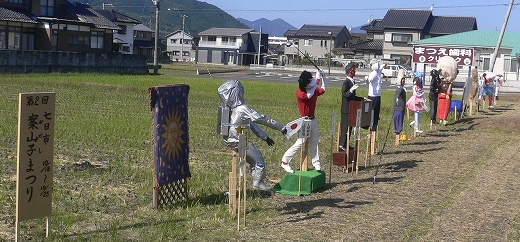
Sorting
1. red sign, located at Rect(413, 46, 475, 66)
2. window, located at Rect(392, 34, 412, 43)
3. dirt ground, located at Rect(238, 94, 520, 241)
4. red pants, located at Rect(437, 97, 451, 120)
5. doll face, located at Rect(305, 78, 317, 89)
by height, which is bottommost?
dirt ground, located at Rect(238, 94, 520, 241)

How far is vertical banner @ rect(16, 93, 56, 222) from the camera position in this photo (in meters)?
5.53

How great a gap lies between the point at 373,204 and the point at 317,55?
209ft

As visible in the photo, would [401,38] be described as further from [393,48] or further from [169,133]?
[169,133]

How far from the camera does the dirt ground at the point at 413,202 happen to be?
6797 mm

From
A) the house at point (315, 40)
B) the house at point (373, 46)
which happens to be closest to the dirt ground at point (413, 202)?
the house at point (373, 46)

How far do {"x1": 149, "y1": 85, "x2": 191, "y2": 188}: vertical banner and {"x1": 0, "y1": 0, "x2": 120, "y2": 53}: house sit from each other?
1225 inches

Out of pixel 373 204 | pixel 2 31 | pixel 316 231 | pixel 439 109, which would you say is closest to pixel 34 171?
pixel 316 231

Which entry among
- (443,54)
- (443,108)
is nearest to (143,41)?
(443,54)

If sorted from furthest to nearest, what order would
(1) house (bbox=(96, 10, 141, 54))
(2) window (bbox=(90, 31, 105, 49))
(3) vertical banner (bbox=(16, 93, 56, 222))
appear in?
(1) house (bbox=(96, 10, 141, 54)) → (2) window (bbox=(90, 31, 105, 49)) → (3) vertical banner (bbox=(16, 93, 56, 222))

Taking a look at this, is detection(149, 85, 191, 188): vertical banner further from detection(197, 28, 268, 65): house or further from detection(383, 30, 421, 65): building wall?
detection(197, 28, 268, 65): house

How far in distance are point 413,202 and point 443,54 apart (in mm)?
14057

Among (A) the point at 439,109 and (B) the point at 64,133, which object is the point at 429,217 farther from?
(A) the point at 439,109

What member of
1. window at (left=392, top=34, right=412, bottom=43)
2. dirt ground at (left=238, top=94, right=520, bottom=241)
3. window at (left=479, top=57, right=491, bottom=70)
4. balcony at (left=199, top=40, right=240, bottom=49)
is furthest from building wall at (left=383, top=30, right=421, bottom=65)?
dirt ground at (left=238, top=94, right=520, bottom=241)

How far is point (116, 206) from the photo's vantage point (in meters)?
7.31
